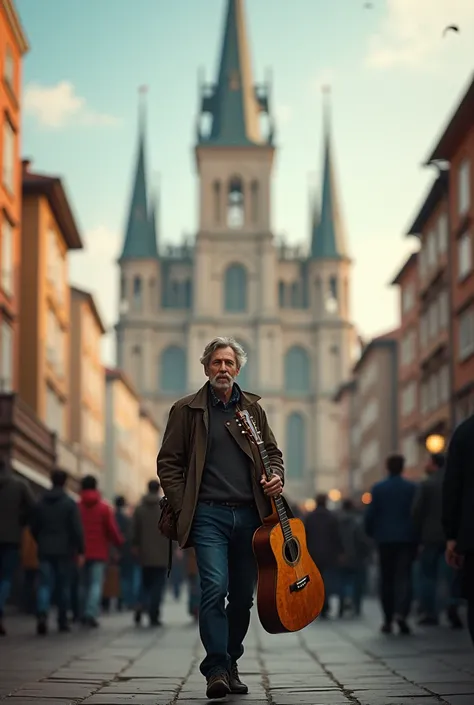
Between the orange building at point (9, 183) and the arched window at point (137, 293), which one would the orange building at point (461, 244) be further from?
the arched window at point (137, 293)

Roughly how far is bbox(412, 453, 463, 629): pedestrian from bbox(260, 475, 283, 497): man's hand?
701 cm

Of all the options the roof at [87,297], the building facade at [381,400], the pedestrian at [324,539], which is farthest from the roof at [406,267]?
the pedestrian at [324,539]

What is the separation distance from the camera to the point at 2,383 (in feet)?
111

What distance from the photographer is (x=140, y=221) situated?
119 metres

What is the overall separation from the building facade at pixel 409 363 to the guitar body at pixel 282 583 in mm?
49041

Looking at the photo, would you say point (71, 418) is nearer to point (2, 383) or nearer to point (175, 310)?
point (2, 383)

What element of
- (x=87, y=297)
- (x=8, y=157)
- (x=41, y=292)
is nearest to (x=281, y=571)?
(x=8, y=157)

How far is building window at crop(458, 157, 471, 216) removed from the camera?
38.7 meters

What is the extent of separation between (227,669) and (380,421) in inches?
2634

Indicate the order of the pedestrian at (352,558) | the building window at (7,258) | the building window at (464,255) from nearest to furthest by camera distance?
the pedestrian at (352,558) < the building window at (7,258) < the building window at (464,255)

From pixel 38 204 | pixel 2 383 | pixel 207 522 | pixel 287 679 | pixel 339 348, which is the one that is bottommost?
pixel 287 679

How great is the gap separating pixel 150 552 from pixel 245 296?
3712 inches

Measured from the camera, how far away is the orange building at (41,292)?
39.8 metres

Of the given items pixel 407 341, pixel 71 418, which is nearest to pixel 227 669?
pixel 71 418
